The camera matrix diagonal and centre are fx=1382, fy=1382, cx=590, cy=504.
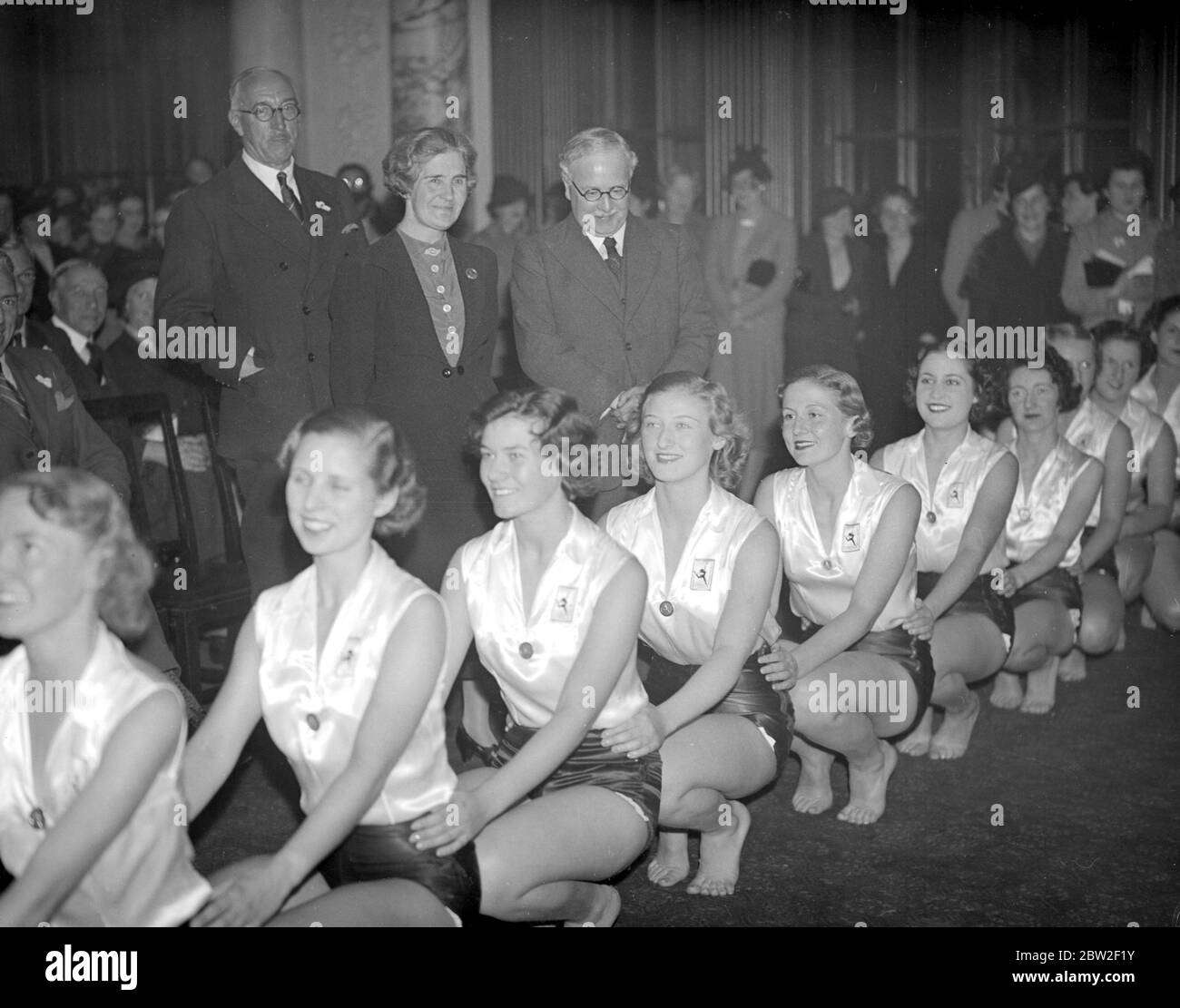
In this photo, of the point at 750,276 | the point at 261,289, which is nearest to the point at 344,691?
the point at 261,289

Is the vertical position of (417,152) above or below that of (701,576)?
above

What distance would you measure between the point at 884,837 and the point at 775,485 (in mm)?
906

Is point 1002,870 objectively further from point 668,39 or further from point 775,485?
point 668,39

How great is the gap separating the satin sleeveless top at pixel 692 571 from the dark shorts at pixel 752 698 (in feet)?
0.13

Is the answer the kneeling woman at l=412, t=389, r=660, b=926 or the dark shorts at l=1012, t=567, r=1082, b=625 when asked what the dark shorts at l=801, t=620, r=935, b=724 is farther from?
the kneeling woman at l=412, t=389, r=660, b=926

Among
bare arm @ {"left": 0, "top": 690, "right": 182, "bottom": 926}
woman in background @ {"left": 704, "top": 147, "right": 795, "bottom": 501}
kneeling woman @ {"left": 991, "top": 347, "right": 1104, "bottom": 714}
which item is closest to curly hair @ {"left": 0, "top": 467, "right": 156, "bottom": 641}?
bare arm @ {"left": 0, "top": 690, "right": 182, "bottom": 926}

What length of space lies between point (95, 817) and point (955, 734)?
250 centimetres

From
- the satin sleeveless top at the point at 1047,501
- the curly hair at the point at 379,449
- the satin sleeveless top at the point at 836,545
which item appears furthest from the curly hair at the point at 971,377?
the curly hair at the point at 379,449

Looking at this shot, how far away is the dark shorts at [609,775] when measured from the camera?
2500 millimetres

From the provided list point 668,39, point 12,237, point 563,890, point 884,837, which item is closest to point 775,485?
point 884,837

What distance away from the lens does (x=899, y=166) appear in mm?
6887

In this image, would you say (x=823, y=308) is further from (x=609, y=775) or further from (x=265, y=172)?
(x=609, y=775)

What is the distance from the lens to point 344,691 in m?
2.16

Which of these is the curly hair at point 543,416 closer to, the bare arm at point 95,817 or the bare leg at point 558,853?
the bare leg at point 558,853
